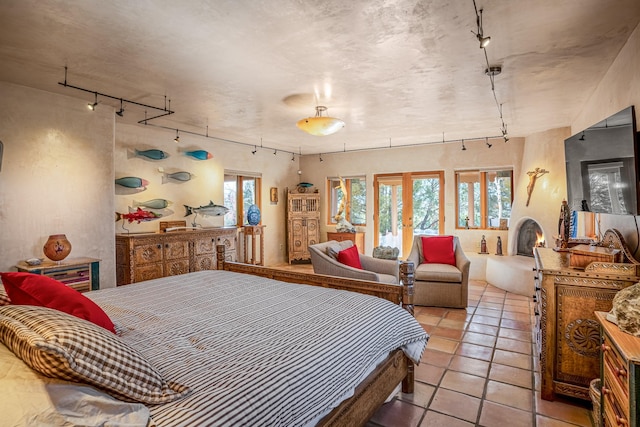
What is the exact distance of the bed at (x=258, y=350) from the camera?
1.08 m

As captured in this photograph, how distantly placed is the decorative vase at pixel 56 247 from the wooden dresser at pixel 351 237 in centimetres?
482

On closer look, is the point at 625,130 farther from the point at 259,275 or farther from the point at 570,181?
the point at 259,275

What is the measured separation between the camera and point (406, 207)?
23.4ft

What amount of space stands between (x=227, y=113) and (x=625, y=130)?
3.94 meters

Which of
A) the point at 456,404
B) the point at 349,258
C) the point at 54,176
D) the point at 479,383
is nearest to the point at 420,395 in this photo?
the point at 456,404

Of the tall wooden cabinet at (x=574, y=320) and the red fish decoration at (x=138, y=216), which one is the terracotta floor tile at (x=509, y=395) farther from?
the red fish decoration at (x=138, y=216)

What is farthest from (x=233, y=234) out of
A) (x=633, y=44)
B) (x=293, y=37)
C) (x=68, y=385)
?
(x=633, y=44)

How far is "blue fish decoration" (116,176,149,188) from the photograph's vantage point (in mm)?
4820

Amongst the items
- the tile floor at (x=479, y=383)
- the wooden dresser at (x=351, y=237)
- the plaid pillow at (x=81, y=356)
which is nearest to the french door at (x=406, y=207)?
the wooden dresser at (x=351, y=237)

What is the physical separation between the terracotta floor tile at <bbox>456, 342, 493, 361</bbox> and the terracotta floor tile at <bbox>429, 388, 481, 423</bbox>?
70cm

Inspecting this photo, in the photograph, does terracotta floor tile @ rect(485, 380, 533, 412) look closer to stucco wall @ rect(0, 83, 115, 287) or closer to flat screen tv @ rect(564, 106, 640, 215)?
flat screen tv @ rect(564, 106, 640, 215)

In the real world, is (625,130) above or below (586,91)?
below

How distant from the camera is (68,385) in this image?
3.21 feet

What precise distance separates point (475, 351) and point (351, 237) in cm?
429
